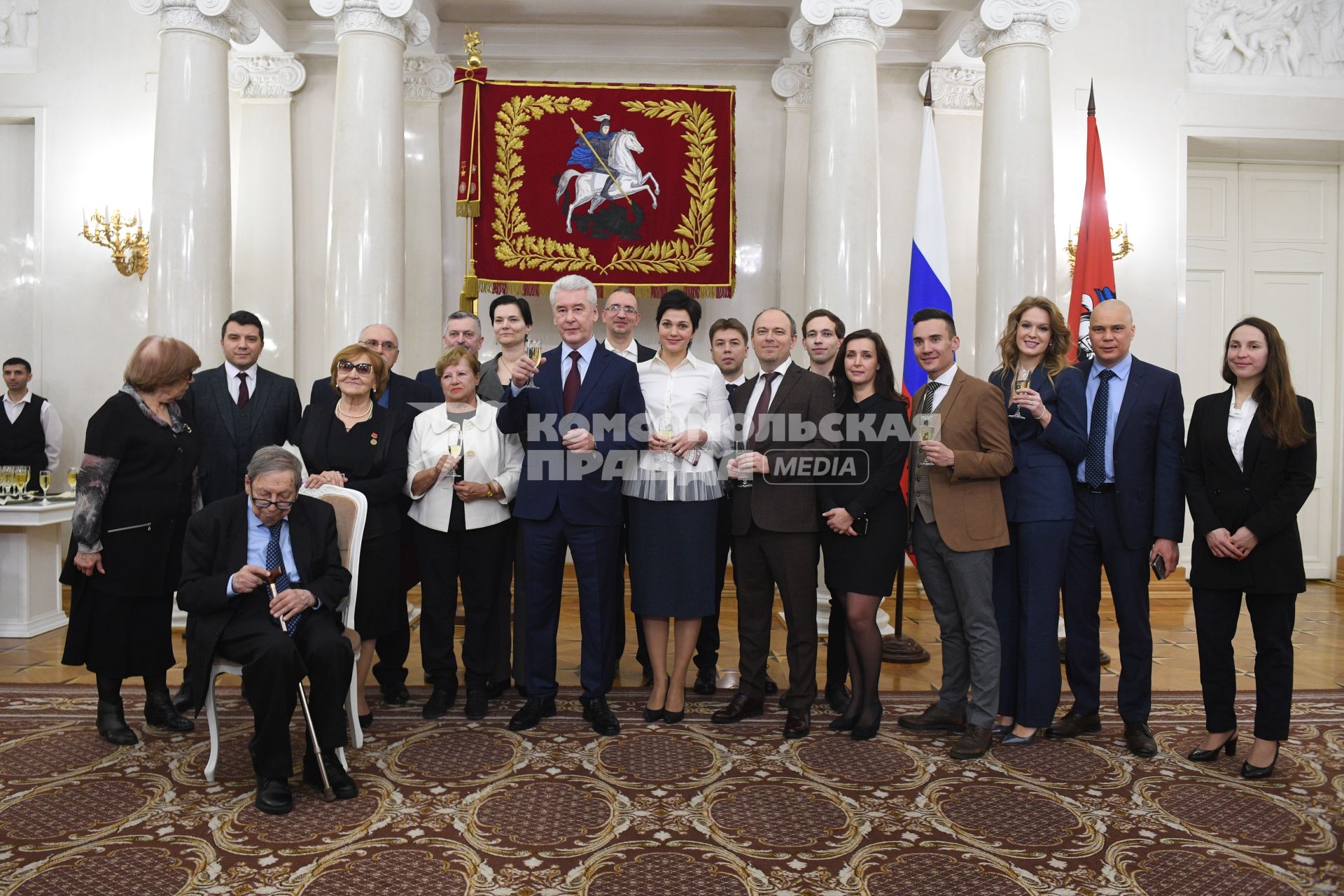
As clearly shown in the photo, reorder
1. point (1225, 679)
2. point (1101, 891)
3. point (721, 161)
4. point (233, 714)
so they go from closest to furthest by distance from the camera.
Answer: point (1101, 891) → point (1225, 679) → point (233, 714) → point (721, 161)

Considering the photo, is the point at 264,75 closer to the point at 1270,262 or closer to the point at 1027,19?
the point at 1027,19

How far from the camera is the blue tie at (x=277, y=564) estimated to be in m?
3.32

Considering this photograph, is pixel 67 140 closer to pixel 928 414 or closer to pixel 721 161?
pixel 721 161

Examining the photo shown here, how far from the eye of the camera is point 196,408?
4305 millimetres

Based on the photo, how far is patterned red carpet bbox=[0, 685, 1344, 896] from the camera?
2.68 m

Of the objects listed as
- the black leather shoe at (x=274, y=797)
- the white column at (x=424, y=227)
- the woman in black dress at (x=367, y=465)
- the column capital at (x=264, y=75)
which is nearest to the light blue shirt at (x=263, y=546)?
the woman in black dress at (x=367, y=465)

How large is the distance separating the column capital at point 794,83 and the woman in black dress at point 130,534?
17.2 feet

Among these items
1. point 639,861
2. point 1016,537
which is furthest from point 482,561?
point 1016,537

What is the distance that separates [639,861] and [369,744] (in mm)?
1483

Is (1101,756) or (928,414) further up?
(928,414)

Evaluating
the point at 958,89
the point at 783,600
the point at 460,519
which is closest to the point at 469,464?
the point at 460,519

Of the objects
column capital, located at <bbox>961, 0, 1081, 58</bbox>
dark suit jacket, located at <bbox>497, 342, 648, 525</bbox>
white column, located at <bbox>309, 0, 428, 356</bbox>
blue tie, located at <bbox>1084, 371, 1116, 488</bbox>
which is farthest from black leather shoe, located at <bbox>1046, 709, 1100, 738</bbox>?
white column, located at <bbox>309, 0, 428, 356</bbox>

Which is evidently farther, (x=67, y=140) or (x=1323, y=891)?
(x=67, y=140)

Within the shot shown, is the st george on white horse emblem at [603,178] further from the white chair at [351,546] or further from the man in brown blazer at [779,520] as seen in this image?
the white chair at [351,546]
